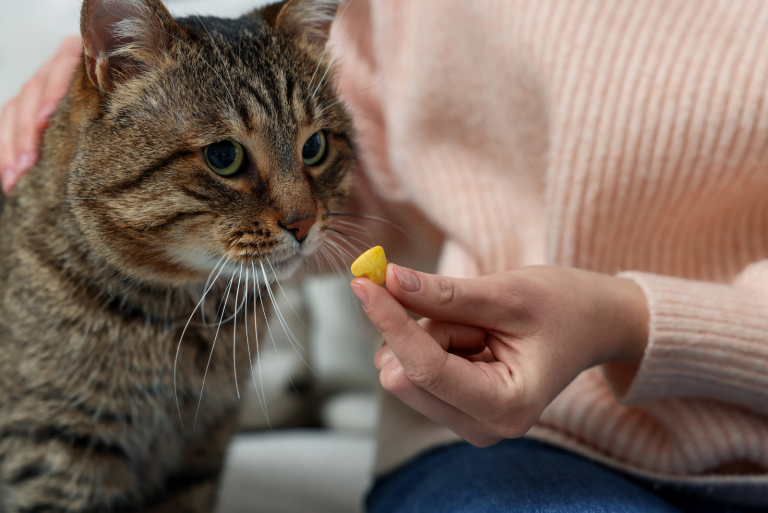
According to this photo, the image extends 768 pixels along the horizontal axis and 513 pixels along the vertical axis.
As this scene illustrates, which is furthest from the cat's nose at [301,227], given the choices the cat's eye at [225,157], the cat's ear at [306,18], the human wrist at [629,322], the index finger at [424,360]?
the human wrist at [629,322]

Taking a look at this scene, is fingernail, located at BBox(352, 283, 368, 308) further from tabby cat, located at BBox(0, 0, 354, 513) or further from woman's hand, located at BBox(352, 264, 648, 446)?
tabby cat, located at BBox(0, 0, 354, 513)

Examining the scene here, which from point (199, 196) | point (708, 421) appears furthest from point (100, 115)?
point (708, 421)

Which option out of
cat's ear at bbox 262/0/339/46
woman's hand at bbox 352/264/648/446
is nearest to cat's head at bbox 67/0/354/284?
cat's ear at bbox 262/0/339/46

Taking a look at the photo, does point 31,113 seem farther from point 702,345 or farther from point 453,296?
point 702,345

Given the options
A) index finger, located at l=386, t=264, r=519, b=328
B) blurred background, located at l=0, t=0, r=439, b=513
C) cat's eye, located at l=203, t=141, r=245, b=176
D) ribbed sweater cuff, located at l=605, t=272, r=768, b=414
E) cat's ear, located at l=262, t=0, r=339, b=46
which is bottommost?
blurred background, located at l=0, t=0, r=439, b=513

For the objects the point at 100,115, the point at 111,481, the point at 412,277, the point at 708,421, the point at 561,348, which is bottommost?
the point at 111,481

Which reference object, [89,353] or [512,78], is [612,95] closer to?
[512,78]

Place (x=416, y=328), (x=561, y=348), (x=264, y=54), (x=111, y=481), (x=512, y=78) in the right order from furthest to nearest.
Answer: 1. (x=512, y=78)
2. (x=111, y=481)
3. (x=264, y=54)
4. (x=561, y=348)
5. (x=416, y=328)

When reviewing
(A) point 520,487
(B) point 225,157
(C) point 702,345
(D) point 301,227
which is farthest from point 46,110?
(C) point 702,345
